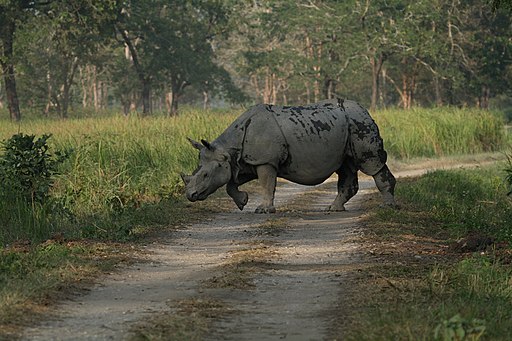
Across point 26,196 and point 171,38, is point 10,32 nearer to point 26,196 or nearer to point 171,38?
point 171,38

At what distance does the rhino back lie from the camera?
15.2m

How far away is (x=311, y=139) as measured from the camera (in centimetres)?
1527

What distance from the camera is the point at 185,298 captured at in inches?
333

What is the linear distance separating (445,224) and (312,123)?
2850 millimetres

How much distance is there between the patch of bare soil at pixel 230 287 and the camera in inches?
285

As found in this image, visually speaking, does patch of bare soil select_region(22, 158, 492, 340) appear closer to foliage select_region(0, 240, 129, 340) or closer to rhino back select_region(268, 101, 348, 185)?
foliage select_region(0, 240, 129, 340)

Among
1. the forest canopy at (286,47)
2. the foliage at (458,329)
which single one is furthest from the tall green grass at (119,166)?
the forest canopy at (286,47)

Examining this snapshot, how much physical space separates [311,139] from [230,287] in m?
6.54

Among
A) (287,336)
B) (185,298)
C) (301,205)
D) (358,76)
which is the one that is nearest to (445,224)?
(301,205)

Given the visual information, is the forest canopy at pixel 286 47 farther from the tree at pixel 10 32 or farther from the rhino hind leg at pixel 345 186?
the rhino hind leg at pixel 345 186

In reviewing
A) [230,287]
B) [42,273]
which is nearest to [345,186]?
[230,287]

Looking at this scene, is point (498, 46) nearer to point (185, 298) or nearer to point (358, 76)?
point (358, 76)

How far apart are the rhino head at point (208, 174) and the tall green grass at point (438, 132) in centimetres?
1514

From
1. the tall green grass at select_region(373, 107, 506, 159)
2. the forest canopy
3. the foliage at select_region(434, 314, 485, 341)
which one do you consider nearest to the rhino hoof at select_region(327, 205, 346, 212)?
the foliage at select_region(434, 314, 485, 341)
